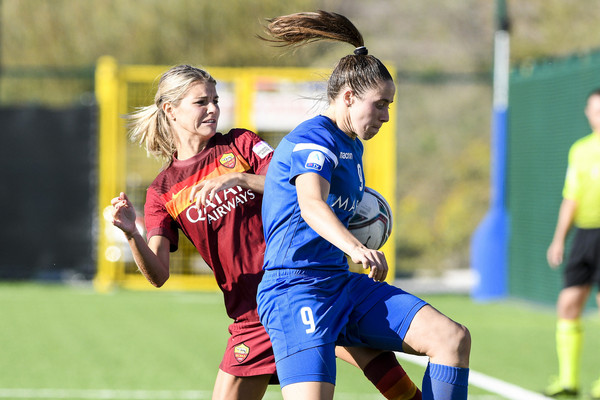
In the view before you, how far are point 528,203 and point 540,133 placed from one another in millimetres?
970

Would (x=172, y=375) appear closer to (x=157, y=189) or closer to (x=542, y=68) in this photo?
(x=157, y=189)

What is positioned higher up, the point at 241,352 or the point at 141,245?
the point at 141,245

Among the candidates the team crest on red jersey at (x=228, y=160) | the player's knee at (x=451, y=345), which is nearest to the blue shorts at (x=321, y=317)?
the player's knee at (x=451, y=345)

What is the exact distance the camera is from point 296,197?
468 cm

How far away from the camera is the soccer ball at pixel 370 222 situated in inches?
201

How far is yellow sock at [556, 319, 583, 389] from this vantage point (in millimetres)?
8352

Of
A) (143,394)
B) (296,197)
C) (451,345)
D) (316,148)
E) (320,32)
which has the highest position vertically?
(320,32)

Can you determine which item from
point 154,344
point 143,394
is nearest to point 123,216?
point 143,394

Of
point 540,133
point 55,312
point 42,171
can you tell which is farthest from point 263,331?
point 42,171

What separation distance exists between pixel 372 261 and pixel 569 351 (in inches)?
183

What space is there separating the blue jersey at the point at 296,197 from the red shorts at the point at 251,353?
536mm

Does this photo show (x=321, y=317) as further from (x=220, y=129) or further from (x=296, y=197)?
(x=220, y=129)

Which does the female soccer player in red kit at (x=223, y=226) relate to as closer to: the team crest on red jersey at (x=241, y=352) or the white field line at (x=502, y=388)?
the team crest on red jersey at (x=241, y=352)

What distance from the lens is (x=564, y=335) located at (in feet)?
28.0
